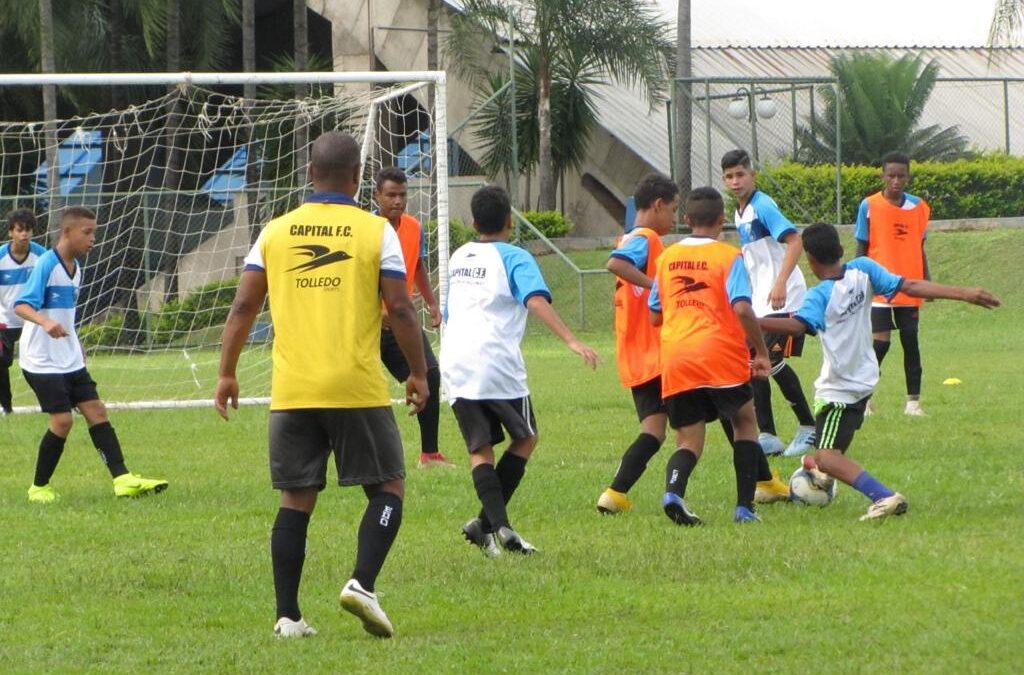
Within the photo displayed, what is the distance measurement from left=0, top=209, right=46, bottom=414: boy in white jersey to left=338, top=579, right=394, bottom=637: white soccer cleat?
9619mm

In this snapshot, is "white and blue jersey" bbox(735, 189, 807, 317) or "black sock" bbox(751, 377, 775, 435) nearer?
"white and blue jersey" bbox(735, 189, 807, 317)

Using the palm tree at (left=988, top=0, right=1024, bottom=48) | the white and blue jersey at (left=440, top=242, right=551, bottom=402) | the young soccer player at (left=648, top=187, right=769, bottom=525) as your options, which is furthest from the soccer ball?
the palm tree at (left=988, top=0, right=1024, bottom=48)

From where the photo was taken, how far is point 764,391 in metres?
10.4

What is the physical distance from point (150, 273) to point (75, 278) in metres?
12.5

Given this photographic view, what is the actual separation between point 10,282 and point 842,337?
31.8ft

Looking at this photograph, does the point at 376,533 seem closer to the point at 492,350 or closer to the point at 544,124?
the point at 492,350

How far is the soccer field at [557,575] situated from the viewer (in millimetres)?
5387

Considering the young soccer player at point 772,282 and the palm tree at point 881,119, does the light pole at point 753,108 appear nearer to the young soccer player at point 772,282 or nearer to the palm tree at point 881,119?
the palm tree at point 881,119

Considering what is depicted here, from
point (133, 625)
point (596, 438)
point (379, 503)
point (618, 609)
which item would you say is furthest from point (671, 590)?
point (596, 438)

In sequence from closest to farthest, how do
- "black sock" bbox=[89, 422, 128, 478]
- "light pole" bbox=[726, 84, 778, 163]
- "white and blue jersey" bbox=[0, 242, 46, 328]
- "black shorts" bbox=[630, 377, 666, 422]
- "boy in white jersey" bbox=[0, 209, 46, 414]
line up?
"black shorts" bbox=[630, 377, 666, 422] → "black sock" bbox=[89, 422, 128, 478] → "boy in white jersey" bbox=[0, 209, 46, 414] → "white and blue jersey" bbox=[0, 242, 46, 328] → "light pole" bbox=[726, 84, 778, 163]

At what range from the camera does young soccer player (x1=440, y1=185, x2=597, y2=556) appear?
7418mm

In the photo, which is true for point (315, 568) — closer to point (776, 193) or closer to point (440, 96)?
point (440, 96)

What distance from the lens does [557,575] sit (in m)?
6.68

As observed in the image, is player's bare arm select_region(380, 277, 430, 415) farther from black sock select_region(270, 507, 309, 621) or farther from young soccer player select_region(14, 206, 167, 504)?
young soccer player select_region(14, 206, 167, 504)
